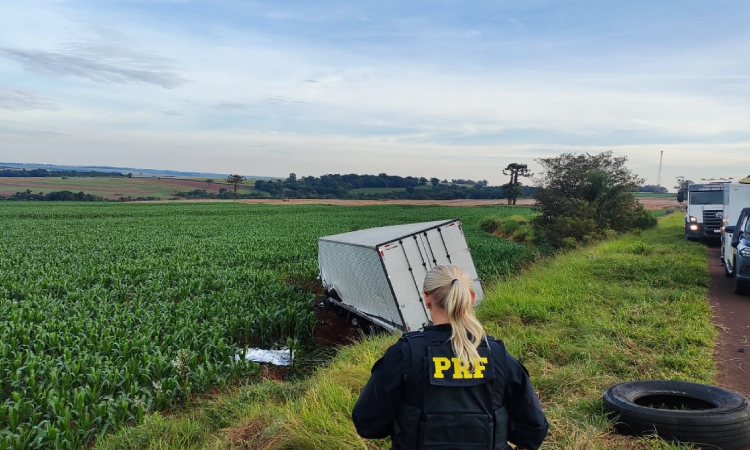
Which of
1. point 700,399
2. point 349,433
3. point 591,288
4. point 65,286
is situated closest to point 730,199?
point 591,288

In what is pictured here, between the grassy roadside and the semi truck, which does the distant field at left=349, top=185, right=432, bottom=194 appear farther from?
the grassy roadside

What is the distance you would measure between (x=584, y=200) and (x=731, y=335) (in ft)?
59.2

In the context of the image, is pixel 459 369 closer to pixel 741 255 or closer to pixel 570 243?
pixel 741 255

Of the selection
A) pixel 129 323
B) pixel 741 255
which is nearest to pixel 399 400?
pixel 129 323

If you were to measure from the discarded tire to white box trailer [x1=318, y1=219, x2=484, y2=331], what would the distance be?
15.3 ft

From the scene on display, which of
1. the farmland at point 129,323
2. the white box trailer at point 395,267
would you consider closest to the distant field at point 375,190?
the farmland at point 129,323

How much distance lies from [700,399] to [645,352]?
2032mm

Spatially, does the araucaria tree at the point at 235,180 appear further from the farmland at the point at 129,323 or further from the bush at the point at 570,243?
the bush at the point at 570,243

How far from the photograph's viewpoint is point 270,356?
9.72 m

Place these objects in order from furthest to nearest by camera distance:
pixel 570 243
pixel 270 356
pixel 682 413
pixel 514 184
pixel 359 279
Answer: pixel 514 184, pixel 570 243, pixel 359 279, pixel 270 356, pixel 682 413

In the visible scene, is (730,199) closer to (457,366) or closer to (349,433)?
(349,433)

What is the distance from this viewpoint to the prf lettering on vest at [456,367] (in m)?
2.55

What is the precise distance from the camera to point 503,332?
838 centimetres

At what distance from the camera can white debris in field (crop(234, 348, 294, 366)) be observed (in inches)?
375
